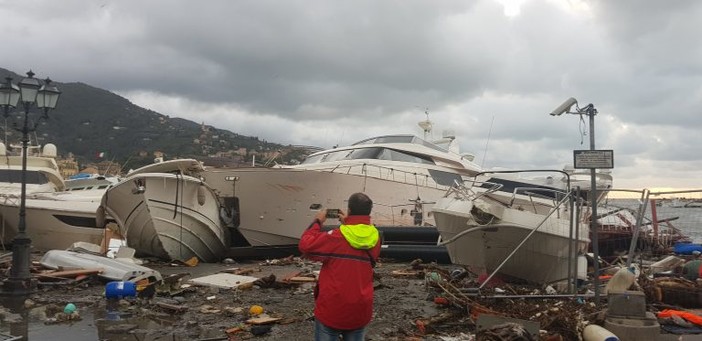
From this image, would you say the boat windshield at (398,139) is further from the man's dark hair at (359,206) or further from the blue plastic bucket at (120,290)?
the man's dark hair at (359,206)

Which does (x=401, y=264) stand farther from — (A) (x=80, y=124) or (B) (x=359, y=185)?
(A) (x=80, y=124)

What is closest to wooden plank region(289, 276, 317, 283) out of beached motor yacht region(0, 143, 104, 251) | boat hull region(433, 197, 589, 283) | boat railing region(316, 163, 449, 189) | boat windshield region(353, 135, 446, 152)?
boat hull region(433, 197, 589, 283)

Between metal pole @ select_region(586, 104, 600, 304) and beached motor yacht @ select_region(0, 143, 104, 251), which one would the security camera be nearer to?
metal pole @ select_region(586, 104, 600, 304)

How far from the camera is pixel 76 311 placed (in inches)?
272

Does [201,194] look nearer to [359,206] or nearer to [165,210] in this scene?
[165,210]

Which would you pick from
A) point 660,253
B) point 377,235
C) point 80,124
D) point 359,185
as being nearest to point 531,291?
point 377,235

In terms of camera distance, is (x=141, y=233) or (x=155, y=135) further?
(x=155, y=135)

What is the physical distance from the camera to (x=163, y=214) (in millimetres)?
13148

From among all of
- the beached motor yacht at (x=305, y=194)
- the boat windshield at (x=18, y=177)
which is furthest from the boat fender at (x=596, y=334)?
the boat windshield at (x=18, y=177)

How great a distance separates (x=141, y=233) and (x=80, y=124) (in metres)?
92.5

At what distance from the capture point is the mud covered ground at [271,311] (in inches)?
227

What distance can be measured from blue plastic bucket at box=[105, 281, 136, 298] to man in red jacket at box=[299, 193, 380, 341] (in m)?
4.98

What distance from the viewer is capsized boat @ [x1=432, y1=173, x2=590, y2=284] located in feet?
25.8

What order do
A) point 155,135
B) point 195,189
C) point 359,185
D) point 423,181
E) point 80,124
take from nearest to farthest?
point 195,189 → point 359,185 → point 423,181 → point 155,135 → point 80,124
